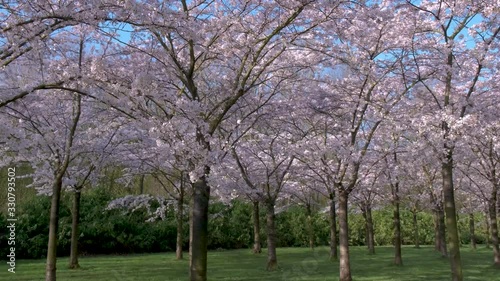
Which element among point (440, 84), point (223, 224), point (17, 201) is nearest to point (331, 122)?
point (440, 84)

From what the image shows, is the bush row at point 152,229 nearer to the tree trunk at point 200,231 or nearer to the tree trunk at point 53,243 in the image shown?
the tree trunk at point 53,243

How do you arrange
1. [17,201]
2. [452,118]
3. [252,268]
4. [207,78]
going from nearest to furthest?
[452,118] → [207,78] → [252,268] → [17,201]

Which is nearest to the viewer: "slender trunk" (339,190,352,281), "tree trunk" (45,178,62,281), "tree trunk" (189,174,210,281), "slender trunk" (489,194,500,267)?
"tree trunk" (189,174,210,281)

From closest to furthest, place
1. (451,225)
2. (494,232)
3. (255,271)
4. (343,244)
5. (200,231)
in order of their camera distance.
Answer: (200,231) → (451,225) → (343,244) → (255,271) → (494,232)

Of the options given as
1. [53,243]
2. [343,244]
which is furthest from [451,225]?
[53,243]

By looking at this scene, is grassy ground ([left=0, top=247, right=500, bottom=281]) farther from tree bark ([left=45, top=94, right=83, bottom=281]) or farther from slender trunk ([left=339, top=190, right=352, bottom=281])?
tree bark ([left=45, top=94, right=83, bottom=281])

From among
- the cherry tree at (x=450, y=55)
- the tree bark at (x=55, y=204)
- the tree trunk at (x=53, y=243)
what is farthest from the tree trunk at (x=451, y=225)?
the tree trunk at (x=53, y=243)

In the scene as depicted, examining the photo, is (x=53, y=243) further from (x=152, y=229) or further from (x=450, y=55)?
(x=152, y=229)

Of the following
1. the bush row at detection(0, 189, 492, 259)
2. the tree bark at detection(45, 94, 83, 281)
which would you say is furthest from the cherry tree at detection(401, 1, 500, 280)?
the bush row at detection(0, 189, 492, 259)

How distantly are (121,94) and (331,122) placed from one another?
25.4 feet

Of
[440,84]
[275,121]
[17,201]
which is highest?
[440,84]

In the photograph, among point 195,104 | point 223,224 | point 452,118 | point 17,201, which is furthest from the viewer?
point 223,224

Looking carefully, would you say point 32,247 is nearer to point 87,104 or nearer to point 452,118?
point 87,104

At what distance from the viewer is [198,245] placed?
8672mm
